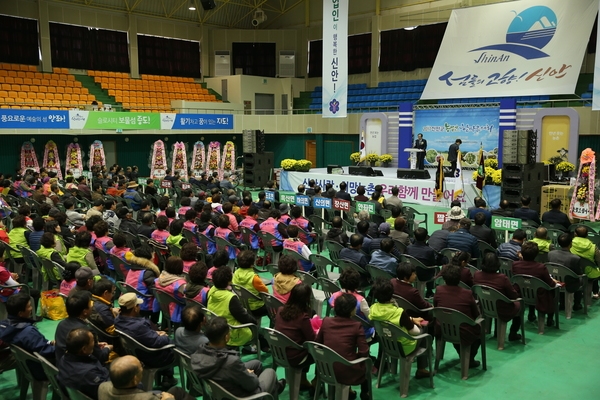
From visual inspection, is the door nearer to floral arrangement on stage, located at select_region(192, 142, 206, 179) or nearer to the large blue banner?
floral arrangement on stage, located at select_region(192, 142, 206, 179)

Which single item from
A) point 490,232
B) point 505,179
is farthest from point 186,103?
point 490,232

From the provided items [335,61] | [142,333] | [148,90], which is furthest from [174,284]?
[148,90]

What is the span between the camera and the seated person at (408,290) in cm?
504

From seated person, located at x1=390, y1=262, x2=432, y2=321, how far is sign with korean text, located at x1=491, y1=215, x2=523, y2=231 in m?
3.31

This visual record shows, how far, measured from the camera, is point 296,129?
25625 mm

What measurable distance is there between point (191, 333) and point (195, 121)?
1954 centimetres

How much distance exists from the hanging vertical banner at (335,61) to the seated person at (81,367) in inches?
526

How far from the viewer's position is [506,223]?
26.1 feet

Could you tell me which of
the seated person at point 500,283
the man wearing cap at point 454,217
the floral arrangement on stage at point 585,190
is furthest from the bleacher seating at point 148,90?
the seated person at point 500,283

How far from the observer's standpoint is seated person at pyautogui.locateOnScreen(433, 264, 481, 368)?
4930 millimetres

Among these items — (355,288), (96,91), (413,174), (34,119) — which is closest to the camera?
(355,288)

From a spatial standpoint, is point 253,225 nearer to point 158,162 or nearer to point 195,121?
point 158,162

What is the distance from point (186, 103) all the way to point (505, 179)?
15.2 meters

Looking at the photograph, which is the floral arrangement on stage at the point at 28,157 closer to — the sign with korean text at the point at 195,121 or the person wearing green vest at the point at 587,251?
the sign with korean text at the point at 195,121
